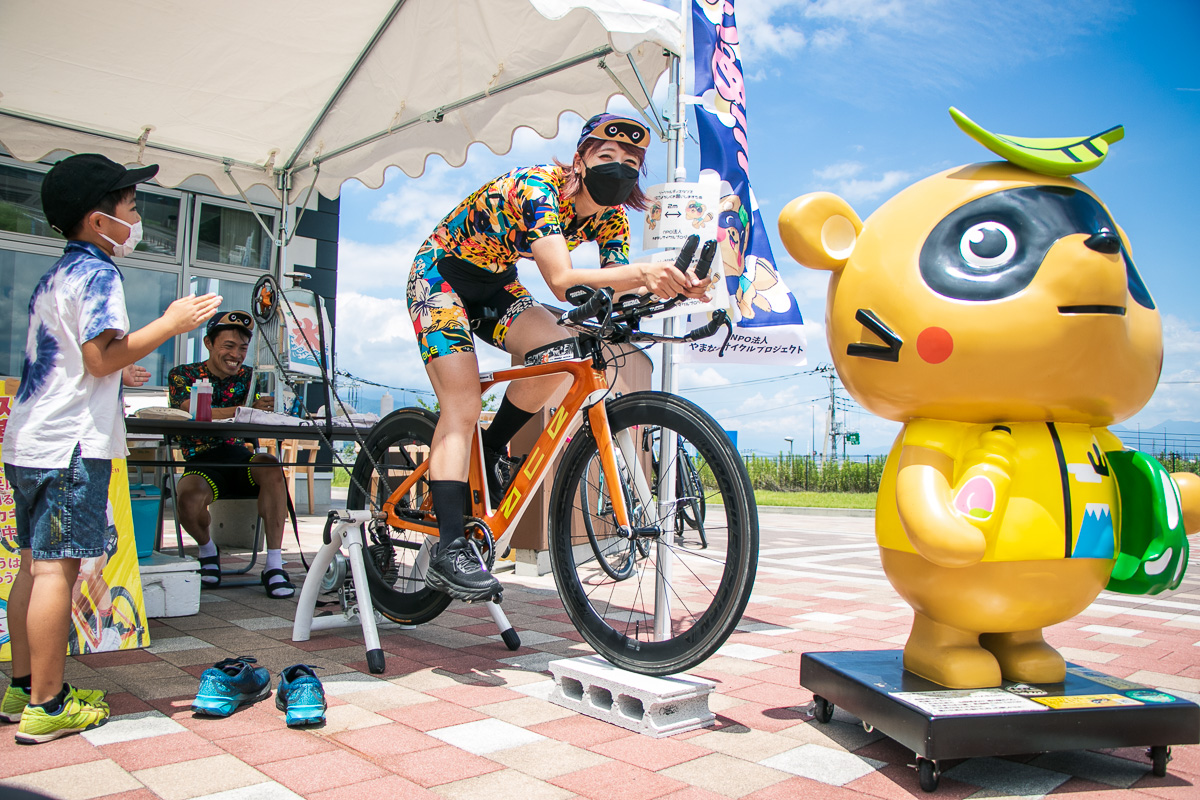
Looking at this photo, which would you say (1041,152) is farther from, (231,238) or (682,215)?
(231,238)

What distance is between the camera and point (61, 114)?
4.64 metres

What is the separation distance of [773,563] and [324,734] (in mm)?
4836

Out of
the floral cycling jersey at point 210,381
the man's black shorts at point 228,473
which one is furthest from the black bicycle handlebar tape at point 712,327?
the floral cycling jersey at point 210,381

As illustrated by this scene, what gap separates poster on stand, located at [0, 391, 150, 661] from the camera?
2.71 m

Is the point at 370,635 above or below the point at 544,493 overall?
below

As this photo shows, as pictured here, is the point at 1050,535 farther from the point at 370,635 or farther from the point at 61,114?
the point at 61,114

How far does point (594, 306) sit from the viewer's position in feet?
7.48

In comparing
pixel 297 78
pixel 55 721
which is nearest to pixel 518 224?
pixel 55 721

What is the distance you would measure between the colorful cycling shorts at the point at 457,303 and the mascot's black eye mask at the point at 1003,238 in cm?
151

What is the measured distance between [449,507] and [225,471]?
95.8 inches

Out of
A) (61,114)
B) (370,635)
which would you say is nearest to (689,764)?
(370,635)

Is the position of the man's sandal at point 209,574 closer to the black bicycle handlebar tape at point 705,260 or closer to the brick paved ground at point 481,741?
the brick paved ground at point 481,741

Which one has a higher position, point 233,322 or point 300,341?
point 300,341

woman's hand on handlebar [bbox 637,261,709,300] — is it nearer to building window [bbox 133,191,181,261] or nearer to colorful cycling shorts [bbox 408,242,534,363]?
colorful cycling shorts [bbox 408,242,534,363]
